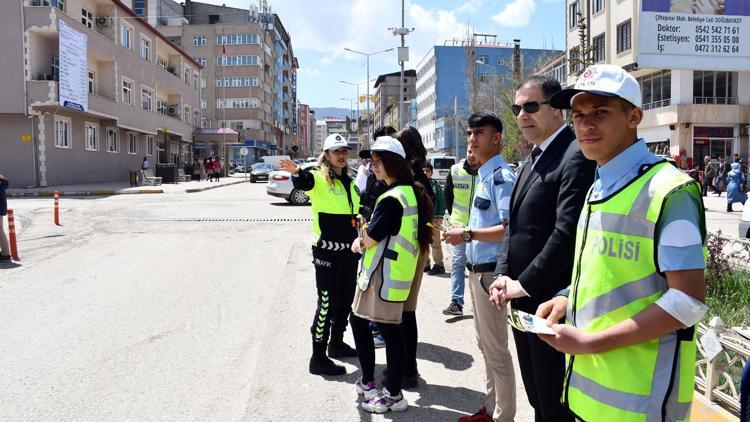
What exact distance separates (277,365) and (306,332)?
0.97 meters

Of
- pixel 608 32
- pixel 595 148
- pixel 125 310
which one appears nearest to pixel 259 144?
pixel 608 32

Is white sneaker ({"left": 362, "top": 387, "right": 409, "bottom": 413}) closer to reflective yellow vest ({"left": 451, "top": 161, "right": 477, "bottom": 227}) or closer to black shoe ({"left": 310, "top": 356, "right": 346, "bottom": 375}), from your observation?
black shoe ({"left": 310, "top": 356, "right": 346, "bottom": 375})

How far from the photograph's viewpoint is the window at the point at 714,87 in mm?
31531

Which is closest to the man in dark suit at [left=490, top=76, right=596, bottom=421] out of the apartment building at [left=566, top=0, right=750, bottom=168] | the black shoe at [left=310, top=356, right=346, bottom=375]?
the black shoe at [left=310, top=356, right=346, bottom=375]

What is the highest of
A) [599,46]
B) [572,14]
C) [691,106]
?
[572,14]

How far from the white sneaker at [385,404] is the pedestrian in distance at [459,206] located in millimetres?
2480

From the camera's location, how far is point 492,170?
3.79m

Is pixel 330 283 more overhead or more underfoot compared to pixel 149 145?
more underfoot

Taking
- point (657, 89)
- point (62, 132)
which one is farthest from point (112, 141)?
point (657, 89)

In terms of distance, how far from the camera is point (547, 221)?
2621mm

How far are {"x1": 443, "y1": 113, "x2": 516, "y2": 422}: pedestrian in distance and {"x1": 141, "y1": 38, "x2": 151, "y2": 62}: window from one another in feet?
132

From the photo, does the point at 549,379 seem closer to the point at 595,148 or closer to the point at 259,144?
the point at 595,148

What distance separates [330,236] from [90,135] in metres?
33.1

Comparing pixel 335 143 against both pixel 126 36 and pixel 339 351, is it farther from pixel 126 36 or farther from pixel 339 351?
pixel 126 36
